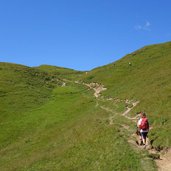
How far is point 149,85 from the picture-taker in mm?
64375

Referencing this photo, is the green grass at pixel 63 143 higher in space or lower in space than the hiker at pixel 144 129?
lower

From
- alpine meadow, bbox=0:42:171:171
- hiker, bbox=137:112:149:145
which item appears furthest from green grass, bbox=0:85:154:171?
hiker, bbox=137:112:149:145

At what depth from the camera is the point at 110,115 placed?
52594mm

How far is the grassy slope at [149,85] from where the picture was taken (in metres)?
38.8

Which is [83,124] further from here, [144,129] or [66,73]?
[66,73]

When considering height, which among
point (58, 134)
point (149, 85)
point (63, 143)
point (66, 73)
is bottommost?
point (63, 143)

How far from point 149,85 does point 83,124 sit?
1992 centimetres

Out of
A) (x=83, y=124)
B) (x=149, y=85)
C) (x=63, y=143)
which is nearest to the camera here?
(x=63, y=143)

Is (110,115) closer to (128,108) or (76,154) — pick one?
(128,108)

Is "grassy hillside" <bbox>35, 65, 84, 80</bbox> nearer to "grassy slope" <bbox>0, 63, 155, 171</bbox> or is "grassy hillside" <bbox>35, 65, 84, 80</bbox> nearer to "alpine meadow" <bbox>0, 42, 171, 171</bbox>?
"alpine meadow" <bbox>0, 42, 171, 171</bbox>

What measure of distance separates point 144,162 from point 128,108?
27789mm

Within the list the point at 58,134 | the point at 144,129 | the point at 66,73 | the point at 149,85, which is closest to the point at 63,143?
the point at 58,134

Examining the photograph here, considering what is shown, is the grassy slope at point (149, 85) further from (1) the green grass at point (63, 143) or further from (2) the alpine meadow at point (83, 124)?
(1) the green grass at point (63, 143)

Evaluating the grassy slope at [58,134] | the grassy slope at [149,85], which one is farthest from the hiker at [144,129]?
the grassy slope at [58,134]
